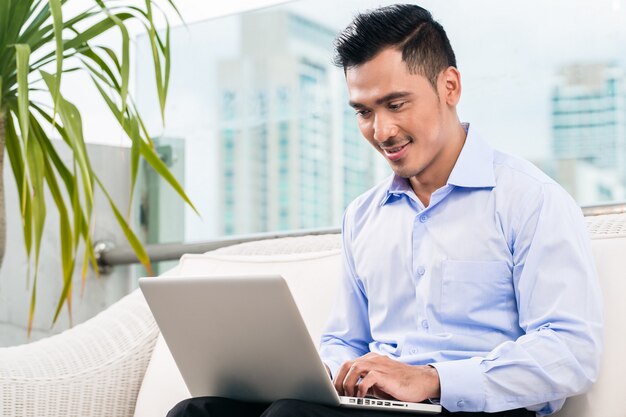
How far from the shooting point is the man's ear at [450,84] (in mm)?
1577

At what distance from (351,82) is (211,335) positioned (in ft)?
1.61

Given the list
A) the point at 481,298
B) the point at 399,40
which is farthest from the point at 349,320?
the point at 399,40

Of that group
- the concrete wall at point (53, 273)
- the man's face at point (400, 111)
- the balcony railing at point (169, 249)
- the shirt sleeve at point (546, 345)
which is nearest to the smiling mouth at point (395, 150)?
the man's face at point (400, 111)

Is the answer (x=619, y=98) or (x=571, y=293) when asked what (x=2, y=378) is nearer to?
(x=571, y=293)

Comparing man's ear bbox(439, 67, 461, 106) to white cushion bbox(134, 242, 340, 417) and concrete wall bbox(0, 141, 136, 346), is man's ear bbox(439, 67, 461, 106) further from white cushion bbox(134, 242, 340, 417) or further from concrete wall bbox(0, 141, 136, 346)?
concrete wall bbox(0, 141, 136, 346)

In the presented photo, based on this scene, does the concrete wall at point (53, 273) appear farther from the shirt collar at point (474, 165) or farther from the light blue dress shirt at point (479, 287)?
the shirt collar at point (474, 165)

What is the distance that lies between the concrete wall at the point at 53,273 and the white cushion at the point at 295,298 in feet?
3.30

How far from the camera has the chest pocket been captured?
1.46m

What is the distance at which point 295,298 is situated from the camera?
184 cm

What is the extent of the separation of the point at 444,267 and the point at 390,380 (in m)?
0.24

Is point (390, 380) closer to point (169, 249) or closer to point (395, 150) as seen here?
point (395, 150)

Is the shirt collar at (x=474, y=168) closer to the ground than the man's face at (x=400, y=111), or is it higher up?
closer to the ground

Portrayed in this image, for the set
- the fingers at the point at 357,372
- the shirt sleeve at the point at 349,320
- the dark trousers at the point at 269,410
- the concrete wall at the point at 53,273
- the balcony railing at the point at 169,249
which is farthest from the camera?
the concrete wall at the point at 53,273

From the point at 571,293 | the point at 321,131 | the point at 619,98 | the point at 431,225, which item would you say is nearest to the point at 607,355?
the point at 571,293
